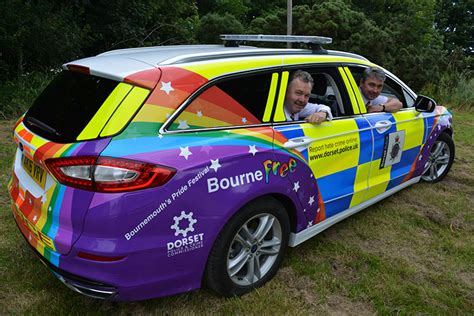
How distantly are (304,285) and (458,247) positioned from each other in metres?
1.49

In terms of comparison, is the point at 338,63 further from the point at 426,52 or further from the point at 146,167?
the point at 426,52

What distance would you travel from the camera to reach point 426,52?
580 inches

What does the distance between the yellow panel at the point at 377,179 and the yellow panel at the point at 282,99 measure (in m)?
1.19

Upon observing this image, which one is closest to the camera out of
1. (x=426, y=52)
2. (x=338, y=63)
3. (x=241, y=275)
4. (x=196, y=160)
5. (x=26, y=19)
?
(x=196, y=160)

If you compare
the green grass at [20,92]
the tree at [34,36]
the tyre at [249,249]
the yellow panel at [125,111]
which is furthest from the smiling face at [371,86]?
the tree at [34,36]

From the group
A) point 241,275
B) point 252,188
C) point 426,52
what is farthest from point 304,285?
point 426,52

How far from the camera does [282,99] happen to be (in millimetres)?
2820

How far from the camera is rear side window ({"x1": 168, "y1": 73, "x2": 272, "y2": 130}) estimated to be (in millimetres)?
2316

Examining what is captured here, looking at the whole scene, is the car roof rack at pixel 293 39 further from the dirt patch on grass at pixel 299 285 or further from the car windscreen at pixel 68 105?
the dirt patch on grass at pixel 299 285

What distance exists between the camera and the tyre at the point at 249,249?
2.45 metres

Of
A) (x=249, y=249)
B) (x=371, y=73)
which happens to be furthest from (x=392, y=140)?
(x=249, y=249)

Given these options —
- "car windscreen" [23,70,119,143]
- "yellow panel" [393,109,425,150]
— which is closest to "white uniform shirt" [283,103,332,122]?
"yellow panel" [393,109,425,150]

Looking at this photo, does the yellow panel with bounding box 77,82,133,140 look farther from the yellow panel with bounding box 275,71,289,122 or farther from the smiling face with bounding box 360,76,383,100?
the smiling face with bounding box 360,76,383,100

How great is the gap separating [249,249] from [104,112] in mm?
1211
